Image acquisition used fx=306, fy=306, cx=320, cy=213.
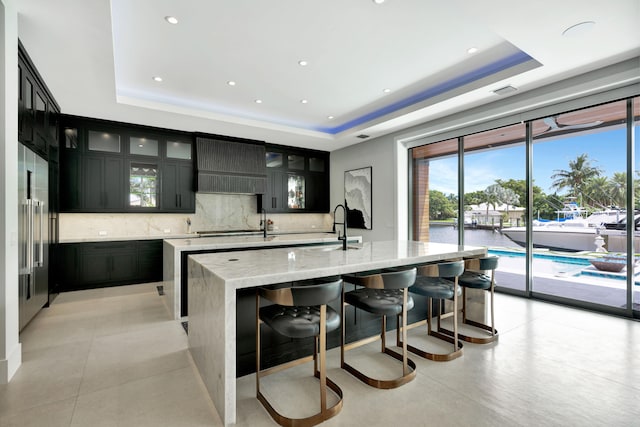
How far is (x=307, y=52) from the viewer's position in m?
3.46

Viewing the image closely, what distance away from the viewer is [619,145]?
3678 millimetres

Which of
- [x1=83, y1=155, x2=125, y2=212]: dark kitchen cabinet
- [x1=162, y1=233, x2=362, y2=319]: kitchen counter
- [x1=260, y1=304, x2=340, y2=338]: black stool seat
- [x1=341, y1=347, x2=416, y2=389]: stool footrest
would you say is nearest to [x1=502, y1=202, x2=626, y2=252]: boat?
[x1=341, y1=347, x2=416, y2=389]: stool footrest

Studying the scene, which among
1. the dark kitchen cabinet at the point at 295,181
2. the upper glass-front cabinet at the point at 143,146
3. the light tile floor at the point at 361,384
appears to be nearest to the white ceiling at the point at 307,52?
the upper glass-front cabinet at the point at 143,146

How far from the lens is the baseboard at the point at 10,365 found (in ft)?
7.28

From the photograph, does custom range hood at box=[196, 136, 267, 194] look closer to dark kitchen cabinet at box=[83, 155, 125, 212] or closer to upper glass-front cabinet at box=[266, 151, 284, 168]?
upper glass-front cabinet at box=[266, 151, 284, 168]

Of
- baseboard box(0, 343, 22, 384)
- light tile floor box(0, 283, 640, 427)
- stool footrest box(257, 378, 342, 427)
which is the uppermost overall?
baseboard box(0, 343, 22, 384)

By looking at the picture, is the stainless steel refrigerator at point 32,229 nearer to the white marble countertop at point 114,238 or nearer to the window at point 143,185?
the white marble countertop at point 114,238

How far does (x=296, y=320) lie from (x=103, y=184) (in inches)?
194

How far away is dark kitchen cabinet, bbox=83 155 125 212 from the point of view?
5.06 meters

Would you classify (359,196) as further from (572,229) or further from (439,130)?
(572,229)

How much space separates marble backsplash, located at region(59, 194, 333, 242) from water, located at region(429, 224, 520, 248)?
2.95 m

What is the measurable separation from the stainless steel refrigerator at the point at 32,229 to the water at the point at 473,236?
18.7ft

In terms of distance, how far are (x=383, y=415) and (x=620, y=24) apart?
3.61m

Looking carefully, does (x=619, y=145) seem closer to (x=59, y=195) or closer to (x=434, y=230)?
(x=434, y=230)
